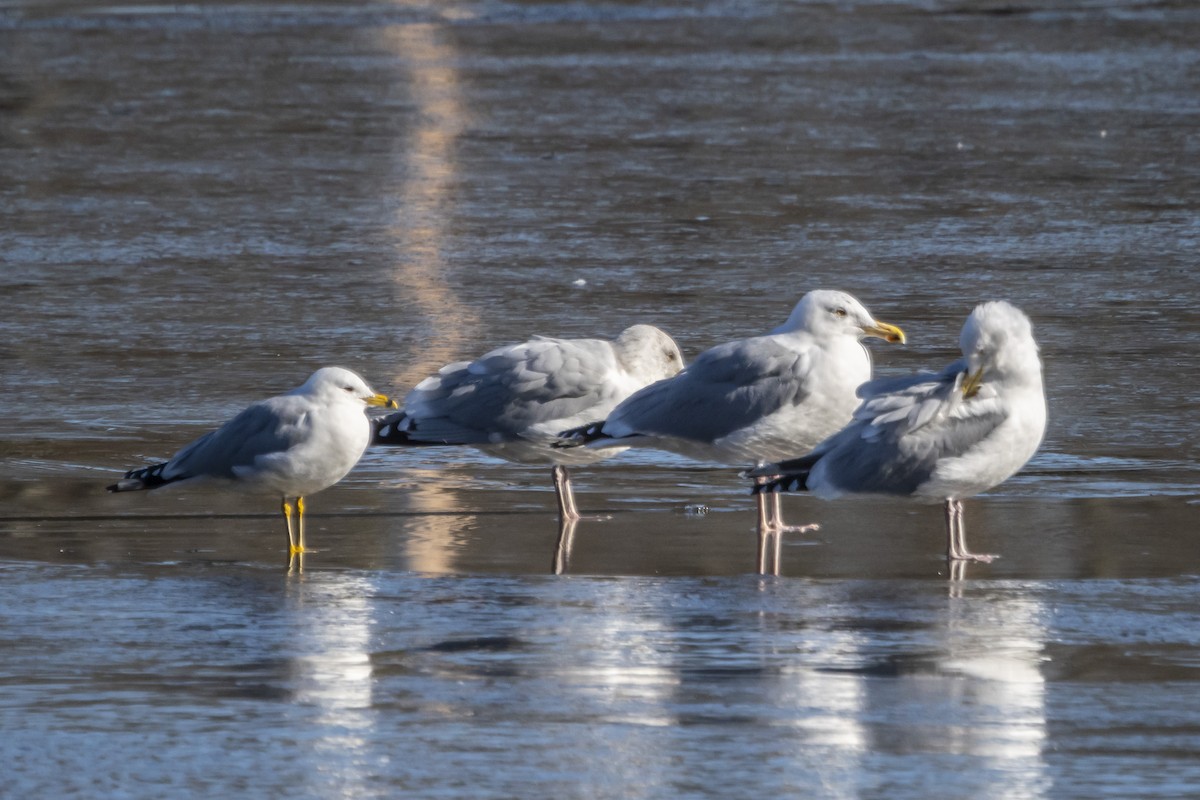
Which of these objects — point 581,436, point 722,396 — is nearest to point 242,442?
point 581,436

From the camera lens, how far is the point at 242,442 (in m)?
7.32

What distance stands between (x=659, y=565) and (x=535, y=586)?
1.63 ft

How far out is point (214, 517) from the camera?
780cm

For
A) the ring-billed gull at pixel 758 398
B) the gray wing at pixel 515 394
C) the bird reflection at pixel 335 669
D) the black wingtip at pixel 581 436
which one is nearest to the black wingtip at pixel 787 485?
the ring-billed gull at pixel 758 398

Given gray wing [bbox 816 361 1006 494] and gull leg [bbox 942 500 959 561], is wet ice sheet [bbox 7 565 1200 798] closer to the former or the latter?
gull leg [bbox 942 500 959 561]

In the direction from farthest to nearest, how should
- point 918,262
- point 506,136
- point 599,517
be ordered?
point 506,136, point 918,262, point 599,517

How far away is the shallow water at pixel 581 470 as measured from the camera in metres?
5.09

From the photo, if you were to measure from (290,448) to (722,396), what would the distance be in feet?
4.90

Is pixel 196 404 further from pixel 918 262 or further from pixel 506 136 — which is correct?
pixel 506 136

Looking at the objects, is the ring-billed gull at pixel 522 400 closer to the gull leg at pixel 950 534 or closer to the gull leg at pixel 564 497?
the gull leg at pixel 564 497

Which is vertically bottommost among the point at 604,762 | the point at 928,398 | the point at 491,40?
the point at 604,762

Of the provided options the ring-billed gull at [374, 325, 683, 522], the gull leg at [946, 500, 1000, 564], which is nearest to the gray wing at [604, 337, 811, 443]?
the ring-billed gull at [374, 325, 683, 522]

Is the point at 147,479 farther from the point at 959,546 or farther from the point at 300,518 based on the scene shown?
the point at 959,546

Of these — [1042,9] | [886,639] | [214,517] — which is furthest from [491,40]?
[886,639]
